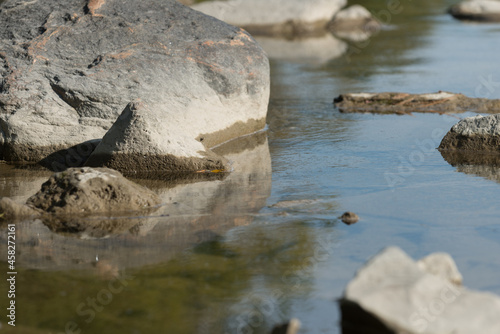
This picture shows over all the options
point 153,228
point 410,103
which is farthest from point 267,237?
point 410,103

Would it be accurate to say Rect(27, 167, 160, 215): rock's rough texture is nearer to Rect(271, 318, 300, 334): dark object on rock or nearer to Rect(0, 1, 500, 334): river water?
Rect(0, 1, 500, 334): river water

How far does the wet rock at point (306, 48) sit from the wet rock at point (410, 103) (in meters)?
4.63

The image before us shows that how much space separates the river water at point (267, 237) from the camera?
169 inches

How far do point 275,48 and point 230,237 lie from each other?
12.5m

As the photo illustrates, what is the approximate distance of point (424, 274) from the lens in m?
3.80

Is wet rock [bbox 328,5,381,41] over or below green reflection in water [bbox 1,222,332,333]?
over

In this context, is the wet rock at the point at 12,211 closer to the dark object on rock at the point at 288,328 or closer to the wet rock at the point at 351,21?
the dark object on rock at the point at 288,328

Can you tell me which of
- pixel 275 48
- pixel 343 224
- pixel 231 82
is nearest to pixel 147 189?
pixel 343 224

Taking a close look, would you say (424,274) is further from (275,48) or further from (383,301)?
(275,48)

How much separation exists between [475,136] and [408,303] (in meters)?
4.75

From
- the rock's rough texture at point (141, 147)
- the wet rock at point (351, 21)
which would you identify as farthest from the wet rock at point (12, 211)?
the wet rock at point (351, 21)

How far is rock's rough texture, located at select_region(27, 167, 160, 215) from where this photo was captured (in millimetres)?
5938

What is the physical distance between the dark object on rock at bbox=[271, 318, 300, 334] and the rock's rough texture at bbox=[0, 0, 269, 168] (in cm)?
378

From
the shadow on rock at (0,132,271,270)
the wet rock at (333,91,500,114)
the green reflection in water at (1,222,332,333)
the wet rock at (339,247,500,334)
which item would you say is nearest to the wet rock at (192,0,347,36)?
the wet rock at (333,91,500,114)
